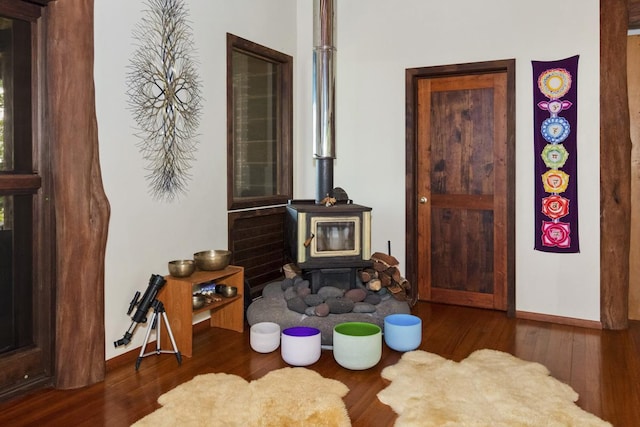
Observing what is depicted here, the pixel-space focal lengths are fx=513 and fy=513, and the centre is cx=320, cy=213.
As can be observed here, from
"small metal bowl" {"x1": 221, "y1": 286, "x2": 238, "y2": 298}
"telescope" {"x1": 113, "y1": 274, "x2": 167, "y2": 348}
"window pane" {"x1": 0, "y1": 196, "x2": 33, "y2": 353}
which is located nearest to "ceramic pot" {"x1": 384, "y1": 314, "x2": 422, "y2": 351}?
"small metal bowl" {"x1": 221, "y1": 286, "x2": 238, "y2": 298}

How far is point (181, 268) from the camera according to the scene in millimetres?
3006

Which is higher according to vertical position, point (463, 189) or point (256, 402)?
point (463, 189)

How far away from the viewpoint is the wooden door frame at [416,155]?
12.5 ft

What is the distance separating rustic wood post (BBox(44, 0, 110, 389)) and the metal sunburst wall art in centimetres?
38

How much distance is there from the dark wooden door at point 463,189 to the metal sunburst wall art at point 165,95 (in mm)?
1897

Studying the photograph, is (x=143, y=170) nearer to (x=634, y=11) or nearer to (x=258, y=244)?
(x=258, y=244)

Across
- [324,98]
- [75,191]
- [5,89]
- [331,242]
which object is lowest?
[331,242]

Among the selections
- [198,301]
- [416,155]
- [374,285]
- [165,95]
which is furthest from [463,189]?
[165,95]

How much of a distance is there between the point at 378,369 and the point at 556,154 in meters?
2.05

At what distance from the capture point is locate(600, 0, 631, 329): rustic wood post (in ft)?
11.2

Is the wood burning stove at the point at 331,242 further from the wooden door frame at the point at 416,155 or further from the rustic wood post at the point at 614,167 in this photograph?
the rustic wood post at the point at 614,167

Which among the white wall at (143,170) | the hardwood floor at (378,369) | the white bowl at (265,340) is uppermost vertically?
the white wall at (143,170)

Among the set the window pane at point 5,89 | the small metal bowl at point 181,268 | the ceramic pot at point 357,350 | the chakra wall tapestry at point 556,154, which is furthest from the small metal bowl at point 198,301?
the chakra wall tapestry at point 556,154

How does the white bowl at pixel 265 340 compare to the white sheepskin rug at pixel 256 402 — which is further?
the white bowl at pixel 265 340
